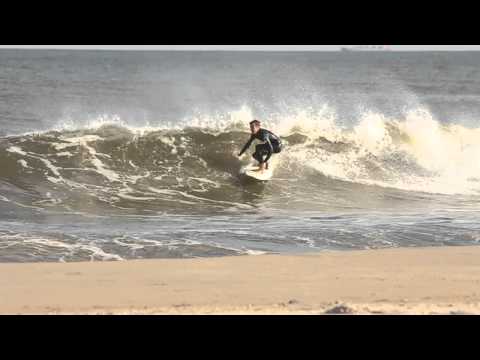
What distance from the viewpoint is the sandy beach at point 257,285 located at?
637 centimetres

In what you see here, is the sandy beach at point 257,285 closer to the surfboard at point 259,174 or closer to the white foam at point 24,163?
the surfboard at point 259,174

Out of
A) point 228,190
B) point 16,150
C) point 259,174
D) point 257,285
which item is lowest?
point 257,285

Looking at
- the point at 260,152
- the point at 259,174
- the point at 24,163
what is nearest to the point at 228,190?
the point at 259,174

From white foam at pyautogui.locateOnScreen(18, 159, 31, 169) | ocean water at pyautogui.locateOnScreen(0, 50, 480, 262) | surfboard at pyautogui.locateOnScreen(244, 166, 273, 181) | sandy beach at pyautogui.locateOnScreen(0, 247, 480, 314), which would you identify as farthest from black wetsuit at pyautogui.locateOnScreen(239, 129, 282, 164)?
sandy beach at pyautogui.locateOnScreen(0, 247, 480, 314)

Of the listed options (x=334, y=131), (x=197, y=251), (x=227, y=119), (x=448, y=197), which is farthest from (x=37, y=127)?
(x=197, y=251)

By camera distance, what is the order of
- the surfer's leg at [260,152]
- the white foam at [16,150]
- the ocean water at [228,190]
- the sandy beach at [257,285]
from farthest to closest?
the white foam at [16,150] < the surfer's leg at [260,152] < the ocean water at [228,190] < the sandy beach at [257,285]

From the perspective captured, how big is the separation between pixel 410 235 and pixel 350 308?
171 inches

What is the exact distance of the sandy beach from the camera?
6371 mm

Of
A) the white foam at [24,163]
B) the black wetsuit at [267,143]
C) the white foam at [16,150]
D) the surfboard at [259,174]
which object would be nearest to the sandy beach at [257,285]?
the black wetsuit at [267,143]

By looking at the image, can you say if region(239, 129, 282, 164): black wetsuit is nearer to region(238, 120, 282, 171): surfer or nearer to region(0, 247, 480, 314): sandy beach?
region(238, 120, 282, 171): surfer

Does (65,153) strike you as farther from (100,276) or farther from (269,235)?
(100,276)

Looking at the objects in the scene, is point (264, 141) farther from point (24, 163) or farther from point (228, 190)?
point (24, 163)

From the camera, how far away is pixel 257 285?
23.7 ft

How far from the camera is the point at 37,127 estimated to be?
26.0 meters
